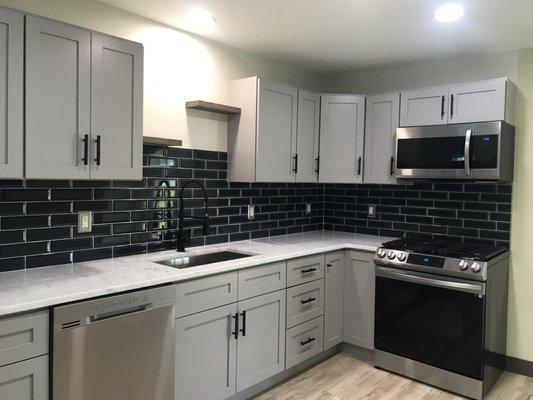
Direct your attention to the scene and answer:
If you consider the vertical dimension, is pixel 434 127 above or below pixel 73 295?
above

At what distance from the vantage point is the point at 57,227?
2.50 m

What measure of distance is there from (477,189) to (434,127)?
666mm

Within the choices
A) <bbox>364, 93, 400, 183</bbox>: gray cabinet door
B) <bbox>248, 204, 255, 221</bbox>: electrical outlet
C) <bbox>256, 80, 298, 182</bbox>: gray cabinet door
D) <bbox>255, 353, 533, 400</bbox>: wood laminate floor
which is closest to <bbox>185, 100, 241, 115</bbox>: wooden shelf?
<bbox>256, 80, 298, 182</bbox>: gray cabinet door

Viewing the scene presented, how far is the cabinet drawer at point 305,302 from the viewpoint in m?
3.11

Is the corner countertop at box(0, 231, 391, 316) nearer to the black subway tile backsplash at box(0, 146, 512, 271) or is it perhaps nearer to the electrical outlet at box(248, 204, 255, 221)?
the black subway tile backsplash at box(0, 146, 512, 271)

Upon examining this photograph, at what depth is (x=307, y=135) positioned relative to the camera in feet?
12.4

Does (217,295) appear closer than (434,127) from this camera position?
Yes

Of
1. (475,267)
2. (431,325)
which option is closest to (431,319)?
(431,325)

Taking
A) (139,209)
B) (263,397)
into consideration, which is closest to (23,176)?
(139,209)

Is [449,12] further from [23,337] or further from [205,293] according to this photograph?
[23,337]

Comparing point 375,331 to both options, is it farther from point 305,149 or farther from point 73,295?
point 73,295

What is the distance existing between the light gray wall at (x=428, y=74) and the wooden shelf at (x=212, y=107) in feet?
4.82

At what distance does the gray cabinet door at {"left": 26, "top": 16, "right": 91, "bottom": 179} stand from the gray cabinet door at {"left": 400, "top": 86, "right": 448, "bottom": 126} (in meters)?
2.42

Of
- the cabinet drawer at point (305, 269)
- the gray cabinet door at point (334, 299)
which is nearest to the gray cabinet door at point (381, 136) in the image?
the gray cabinet door at point (334, 299)
